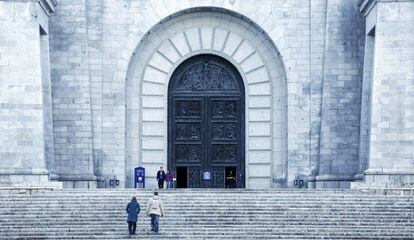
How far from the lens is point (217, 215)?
3216 centimetres

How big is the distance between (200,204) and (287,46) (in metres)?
11.4

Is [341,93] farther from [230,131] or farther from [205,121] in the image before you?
[205,121]

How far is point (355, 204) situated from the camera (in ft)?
109

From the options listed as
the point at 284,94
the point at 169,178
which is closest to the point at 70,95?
the point at 169,178

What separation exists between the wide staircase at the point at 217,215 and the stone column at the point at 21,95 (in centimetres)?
230

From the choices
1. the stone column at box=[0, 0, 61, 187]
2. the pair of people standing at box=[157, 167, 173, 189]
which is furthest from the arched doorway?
the stone column at box=[0, 0, 61, 187]

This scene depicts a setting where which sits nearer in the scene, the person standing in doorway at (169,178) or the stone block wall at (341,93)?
the person standing in doorway at (169,178)

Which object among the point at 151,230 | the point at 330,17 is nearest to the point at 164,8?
the point at 330,17

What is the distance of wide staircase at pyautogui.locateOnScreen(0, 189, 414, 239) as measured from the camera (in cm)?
3009

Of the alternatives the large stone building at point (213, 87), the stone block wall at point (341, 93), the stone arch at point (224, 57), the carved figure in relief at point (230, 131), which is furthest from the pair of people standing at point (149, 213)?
the carved figure in relief at point (230, 131)

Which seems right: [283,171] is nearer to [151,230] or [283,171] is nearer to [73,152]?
[73,152]

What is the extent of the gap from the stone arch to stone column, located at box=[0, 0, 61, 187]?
5.93 m

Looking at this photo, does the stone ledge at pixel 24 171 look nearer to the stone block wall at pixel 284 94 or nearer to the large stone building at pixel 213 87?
the large stone building at pixel 213 87

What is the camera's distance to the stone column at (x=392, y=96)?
38.2 m
